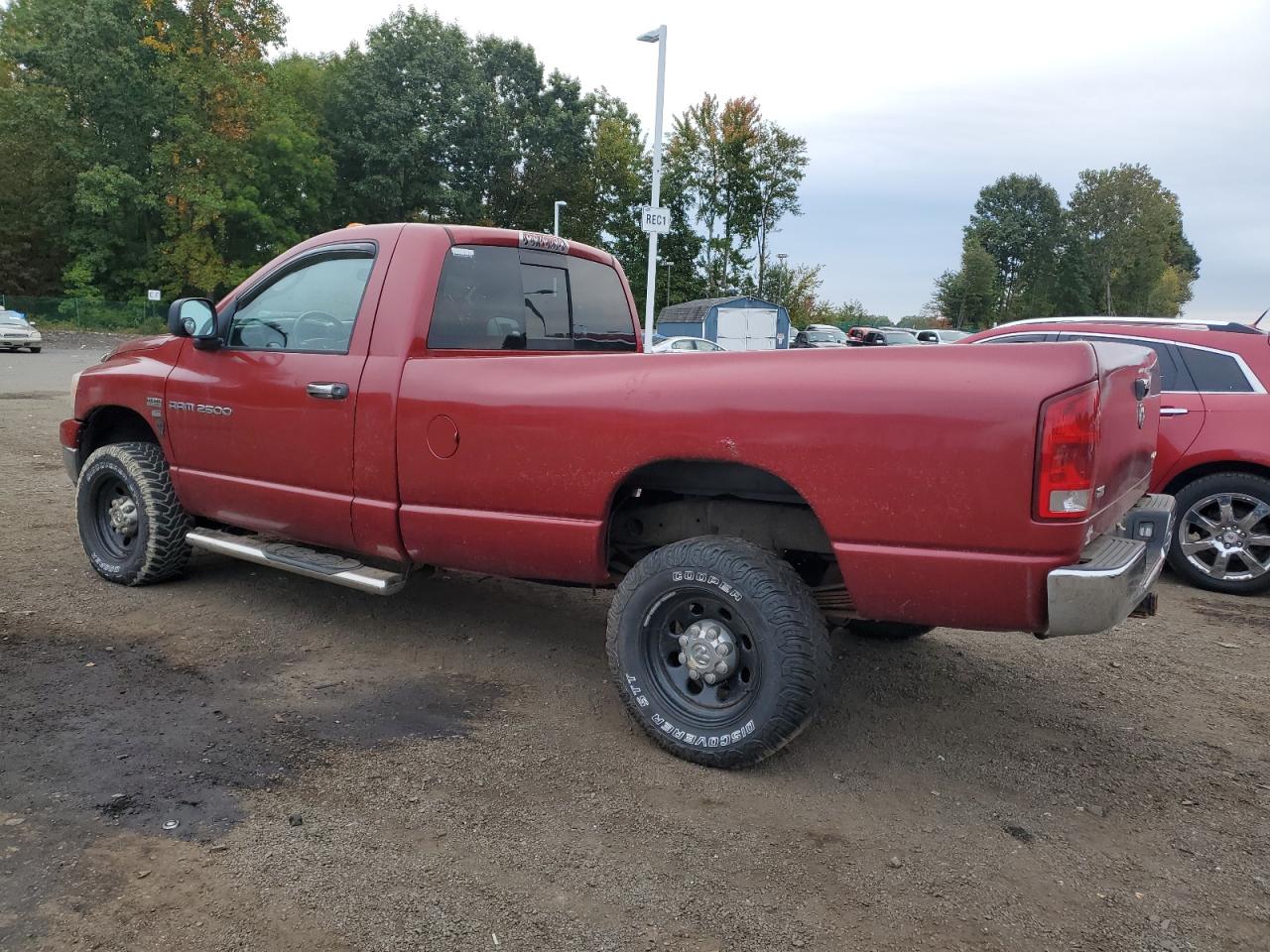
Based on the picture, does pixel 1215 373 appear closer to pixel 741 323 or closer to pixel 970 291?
pixel 741 323

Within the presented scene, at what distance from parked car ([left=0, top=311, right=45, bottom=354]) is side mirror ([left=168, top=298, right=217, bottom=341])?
26951 millimetres

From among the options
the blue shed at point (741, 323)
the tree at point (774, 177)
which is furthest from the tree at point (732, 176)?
the blue shed at point (741, 323)

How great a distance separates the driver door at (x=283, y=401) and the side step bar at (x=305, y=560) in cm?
9

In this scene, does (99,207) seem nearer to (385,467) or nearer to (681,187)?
(681,187)

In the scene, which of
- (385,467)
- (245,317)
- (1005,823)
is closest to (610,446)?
(385,467)

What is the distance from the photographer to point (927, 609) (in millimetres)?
2939

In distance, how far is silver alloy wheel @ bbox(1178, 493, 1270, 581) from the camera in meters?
5.94

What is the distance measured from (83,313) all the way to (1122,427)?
148 ft

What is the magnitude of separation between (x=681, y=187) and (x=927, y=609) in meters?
47.6

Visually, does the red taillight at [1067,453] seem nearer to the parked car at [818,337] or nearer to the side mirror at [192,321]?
the side mirror at [192,321]

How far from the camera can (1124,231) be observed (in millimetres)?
60750

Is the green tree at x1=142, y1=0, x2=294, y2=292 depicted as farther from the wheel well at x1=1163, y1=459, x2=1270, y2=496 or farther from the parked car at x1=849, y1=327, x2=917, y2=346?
the wheel well at x1=1163, y1=459, x2=1270, y2=496

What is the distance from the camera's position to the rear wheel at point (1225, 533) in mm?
5922

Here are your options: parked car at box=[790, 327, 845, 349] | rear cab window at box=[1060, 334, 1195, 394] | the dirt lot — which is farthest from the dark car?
the dirt lot
